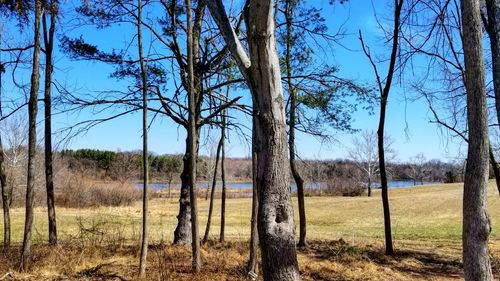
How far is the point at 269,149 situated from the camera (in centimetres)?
429

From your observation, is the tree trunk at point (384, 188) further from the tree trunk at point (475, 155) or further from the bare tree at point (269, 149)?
the bare tree at point (269, 149)

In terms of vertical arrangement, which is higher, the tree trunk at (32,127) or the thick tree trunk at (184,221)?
the tree trunk at (32,127)

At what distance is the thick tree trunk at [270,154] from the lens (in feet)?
13.5

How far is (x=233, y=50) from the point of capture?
14.9 ft

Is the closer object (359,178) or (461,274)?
(461,274)

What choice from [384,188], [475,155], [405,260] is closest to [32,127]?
[475,155]

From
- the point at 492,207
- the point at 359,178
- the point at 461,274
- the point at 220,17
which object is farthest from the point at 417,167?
the point at 220,17

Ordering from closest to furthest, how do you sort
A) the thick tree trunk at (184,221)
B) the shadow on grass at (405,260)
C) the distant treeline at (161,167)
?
the shadow on grass at (405,260)
the thick tree trunk at (184,221)
the distant treeline at (161,167)

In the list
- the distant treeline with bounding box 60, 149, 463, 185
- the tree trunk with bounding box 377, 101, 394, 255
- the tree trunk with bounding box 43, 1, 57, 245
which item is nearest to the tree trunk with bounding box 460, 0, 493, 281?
the tree trunk with bounding box 377, 101, 394, 255

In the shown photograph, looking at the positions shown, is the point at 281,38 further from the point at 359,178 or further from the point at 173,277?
the point at 359,178

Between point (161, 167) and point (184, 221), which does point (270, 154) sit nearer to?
point (184, 221)

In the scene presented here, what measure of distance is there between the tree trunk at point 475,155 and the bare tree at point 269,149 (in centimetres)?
267

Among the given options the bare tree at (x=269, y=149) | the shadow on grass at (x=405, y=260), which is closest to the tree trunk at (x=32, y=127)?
the bare tree at (x=269, y=149)

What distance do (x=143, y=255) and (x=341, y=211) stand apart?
2752 centimetres
